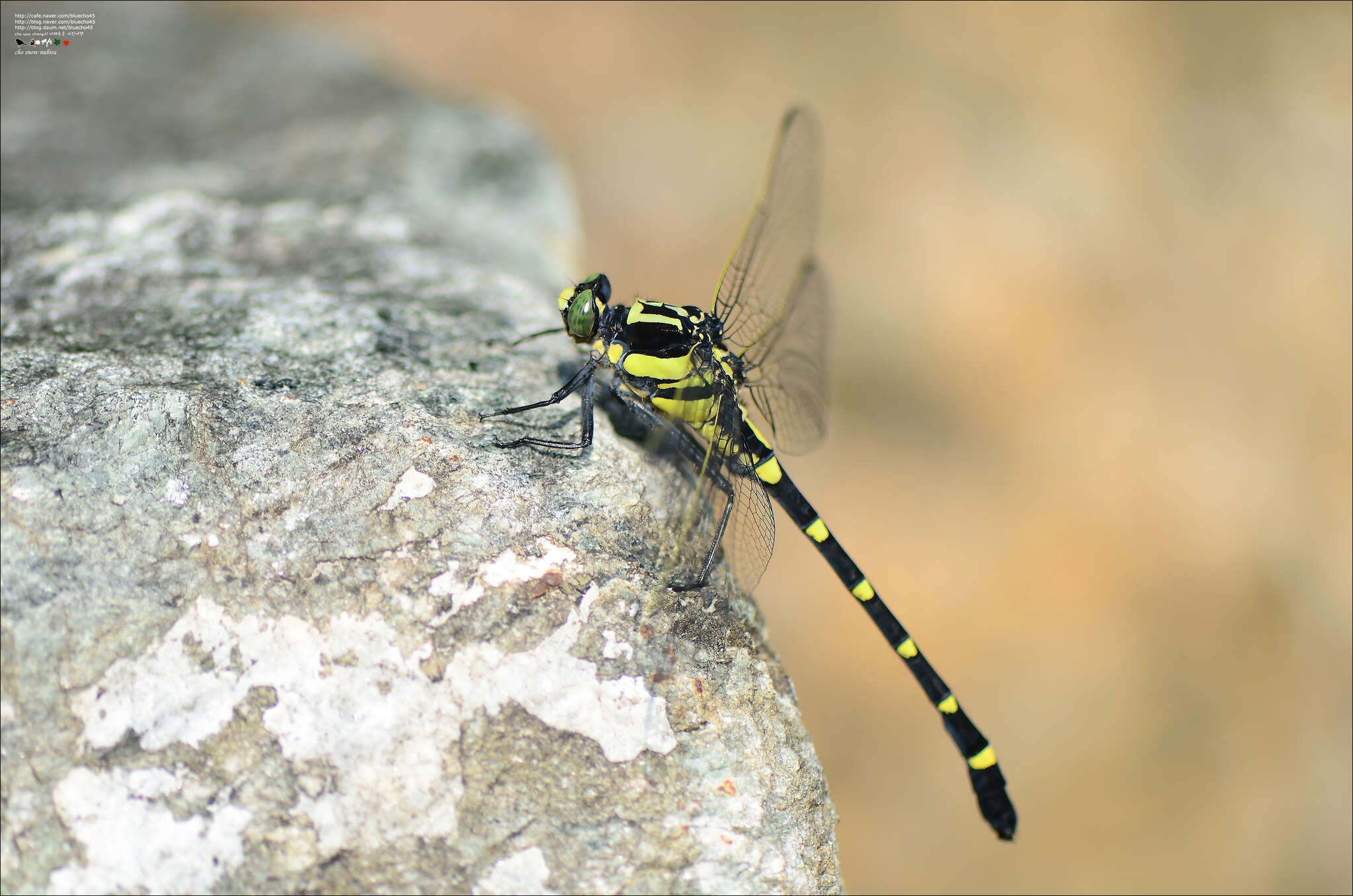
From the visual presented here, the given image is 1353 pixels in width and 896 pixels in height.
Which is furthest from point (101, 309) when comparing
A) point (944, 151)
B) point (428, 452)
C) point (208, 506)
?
point (944, 151)

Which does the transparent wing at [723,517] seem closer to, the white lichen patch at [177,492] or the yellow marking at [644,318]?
the yellow marking at [644,318]

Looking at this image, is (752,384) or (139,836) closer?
(139,836)

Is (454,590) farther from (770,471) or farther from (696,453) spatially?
(770,471)

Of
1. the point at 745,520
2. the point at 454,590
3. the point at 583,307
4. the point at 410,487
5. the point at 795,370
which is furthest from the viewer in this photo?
the point at 795,370

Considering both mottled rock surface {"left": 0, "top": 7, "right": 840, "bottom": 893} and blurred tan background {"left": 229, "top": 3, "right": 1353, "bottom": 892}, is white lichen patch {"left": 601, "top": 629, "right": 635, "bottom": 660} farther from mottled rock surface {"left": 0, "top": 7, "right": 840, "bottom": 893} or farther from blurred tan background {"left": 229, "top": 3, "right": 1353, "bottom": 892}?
blurred tan background {"left": 229, "top": 3, "right": 1353, "bottom": 892}

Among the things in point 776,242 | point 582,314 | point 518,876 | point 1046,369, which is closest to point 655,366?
point 582,314

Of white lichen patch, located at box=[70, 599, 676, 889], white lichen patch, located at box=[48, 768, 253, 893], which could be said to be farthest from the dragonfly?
white lichen patch, located at box=[48, 768, 253, 893]

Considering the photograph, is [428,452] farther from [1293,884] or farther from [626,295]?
[1293,884]
